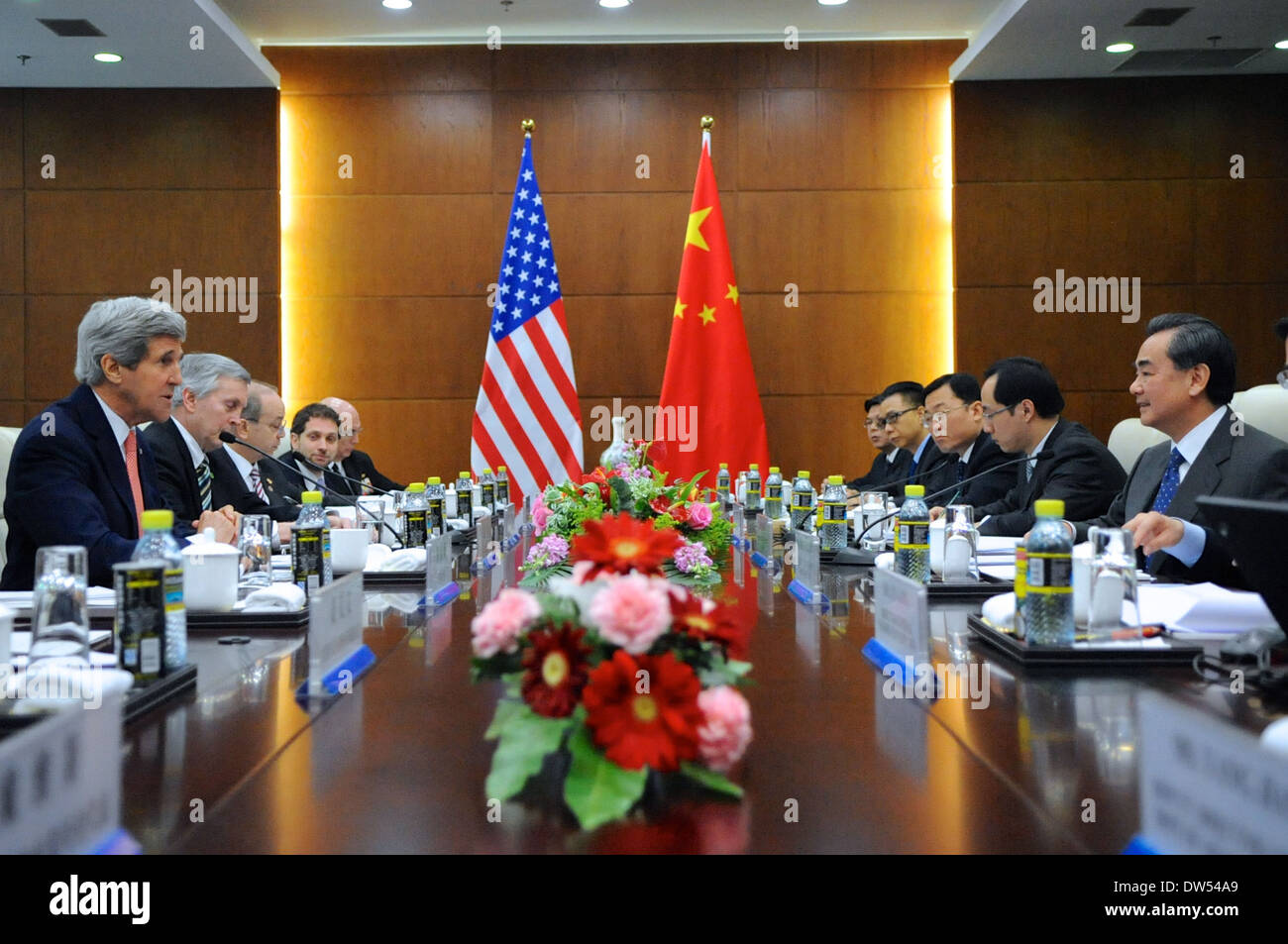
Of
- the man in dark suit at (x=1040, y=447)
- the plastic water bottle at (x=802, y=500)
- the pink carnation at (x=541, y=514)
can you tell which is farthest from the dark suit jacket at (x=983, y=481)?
the pink carnation at (x=541, y=514)

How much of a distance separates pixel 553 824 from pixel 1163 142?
715 cm

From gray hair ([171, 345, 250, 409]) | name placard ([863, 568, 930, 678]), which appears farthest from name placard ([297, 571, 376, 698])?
gray hair ([171, 345, 250, 409])

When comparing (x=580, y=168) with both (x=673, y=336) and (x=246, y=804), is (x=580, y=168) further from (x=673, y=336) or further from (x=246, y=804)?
(x=246, y=804)

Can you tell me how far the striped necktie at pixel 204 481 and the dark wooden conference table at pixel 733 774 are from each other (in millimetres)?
2087

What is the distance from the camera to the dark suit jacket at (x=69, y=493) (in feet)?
7.93

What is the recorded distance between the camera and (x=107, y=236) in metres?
6.80

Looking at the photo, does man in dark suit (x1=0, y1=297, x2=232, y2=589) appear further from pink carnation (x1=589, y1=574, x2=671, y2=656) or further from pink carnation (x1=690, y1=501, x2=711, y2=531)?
pink carnation (x1=589, y1=574, x2=671, y2=656)

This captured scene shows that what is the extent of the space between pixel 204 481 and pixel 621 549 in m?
2.89

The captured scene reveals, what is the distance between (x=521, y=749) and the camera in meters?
0.91

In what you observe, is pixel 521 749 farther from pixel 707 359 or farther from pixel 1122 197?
pixel 1122 197

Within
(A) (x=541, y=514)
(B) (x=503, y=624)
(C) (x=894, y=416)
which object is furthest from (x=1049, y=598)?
(C) (x=894, y=416)

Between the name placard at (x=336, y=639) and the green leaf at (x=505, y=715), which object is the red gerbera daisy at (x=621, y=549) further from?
the name placard at (x=336, y=639)

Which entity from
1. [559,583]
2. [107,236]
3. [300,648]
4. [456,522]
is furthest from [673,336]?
[559,583]

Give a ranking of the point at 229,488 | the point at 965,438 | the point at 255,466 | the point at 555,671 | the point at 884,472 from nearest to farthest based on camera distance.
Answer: the point at 555,671 → the point at 229,488 → the point at 255,466 → the point at 965,438 → the point at 884,472
